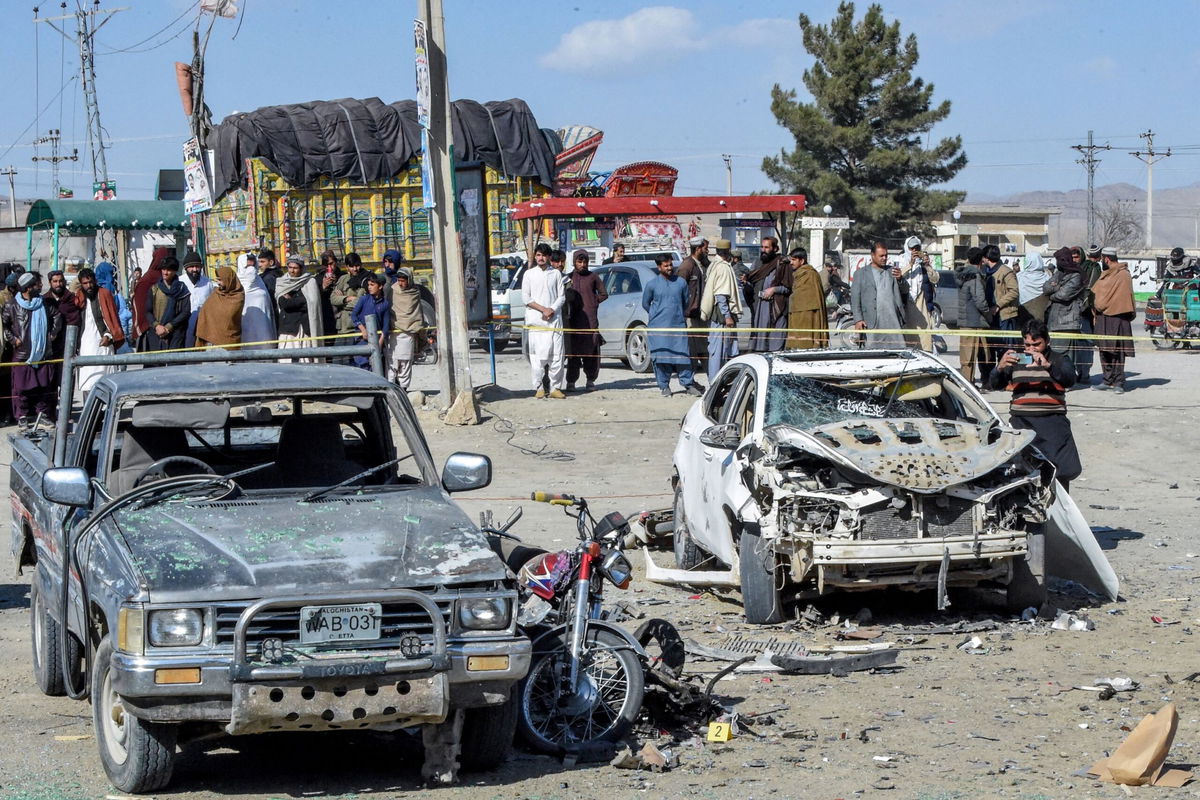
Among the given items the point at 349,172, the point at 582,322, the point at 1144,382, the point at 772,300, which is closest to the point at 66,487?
the point at 772,300

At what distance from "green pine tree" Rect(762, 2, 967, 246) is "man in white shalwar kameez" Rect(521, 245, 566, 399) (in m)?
47.3

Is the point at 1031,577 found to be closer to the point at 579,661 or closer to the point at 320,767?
the point at 579,661

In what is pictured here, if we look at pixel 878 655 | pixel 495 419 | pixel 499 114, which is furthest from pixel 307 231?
pixel 878 655

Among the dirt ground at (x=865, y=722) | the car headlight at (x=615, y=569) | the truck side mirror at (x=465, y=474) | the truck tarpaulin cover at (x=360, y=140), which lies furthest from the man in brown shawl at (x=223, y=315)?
the truck tarpaulin cover at (x=360, y=140)

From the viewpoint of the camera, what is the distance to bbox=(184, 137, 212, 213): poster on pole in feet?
71.5

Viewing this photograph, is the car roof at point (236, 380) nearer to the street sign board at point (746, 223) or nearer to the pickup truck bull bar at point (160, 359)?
the pickup truck bull bar at point (160, 359)

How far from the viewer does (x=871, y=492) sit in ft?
27.5

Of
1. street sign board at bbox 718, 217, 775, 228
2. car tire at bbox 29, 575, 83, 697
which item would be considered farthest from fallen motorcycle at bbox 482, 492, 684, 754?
street sign board at bbox 718, 217, 775, 228

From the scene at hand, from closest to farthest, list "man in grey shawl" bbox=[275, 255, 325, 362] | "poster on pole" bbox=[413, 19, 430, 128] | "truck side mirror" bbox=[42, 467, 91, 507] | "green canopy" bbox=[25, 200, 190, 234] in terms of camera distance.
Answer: "truck side mirror" bbox=[42, 467, 91, 507] < "poster on pole" bbox=[413, 19, 430, 128] < "man in grey shawl" bbox=[275, 255, 325, 362] < "green canopy" bbox=[25, 200, 190, 234]

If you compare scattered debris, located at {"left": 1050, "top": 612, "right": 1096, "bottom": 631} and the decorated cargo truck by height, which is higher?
the decorated cargo truck

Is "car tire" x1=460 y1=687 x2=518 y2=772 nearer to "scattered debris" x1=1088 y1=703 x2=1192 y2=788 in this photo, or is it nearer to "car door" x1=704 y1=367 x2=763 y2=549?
"scattered debris" x1=1088 y1=703 x2=1192 y2=788

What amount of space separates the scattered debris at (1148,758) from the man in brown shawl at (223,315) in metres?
13.0

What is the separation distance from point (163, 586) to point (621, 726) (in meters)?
2.04

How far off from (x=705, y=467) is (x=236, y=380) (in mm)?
3817
